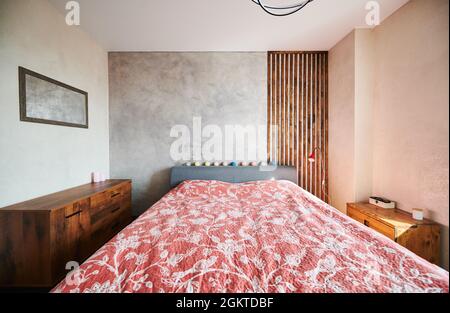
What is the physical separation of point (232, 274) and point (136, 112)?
284 cm

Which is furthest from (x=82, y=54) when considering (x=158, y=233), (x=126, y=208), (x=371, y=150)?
(x=371, y=150)

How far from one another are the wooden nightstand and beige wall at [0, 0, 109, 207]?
334cm

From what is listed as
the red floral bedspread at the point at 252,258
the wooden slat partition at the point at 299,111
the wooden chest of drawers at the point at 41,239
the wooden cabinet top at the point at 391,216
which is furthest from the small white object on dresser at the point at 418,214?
the wooden chest of drawers at the point at 41,239

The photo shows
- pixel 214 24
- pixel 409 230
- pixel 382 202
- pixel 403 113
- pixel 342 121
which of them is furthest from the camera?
pixel 342 121

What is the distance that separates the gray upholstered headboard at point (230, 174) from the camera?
9.59 feet

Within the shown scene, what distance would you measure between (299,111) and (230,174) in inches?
57.8

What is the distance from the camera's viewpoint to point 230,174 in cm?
294

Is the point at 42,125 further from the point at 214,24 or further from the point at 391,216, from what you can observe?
the point at 391,216

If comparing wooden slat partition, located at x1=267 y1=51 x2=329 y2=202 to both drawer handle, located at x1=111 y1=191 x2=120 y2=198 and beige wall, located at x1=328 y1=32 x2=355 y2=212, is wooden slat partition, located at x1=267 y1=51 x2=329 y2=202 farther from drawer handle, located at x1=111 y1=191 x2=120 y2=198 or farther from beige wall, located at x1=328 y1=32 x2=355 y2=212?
drawer handle, located at x1=111 y1=191 x2=120 y2=198

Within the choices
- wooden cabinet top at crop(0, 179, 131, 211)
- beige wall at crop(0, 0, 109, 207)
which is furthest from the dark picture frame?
wooden cabinet top at crop(0, 179, 131, 211)

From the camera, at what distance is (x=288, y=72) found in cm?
308

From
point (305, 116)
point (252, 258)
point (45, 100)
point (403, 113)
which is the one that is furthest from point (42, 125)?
point (403, 113)

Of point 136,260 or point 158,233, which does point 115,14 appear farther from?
point 136,260

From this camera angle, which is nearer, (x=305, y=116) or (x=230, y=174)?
(x=230, y=174)
